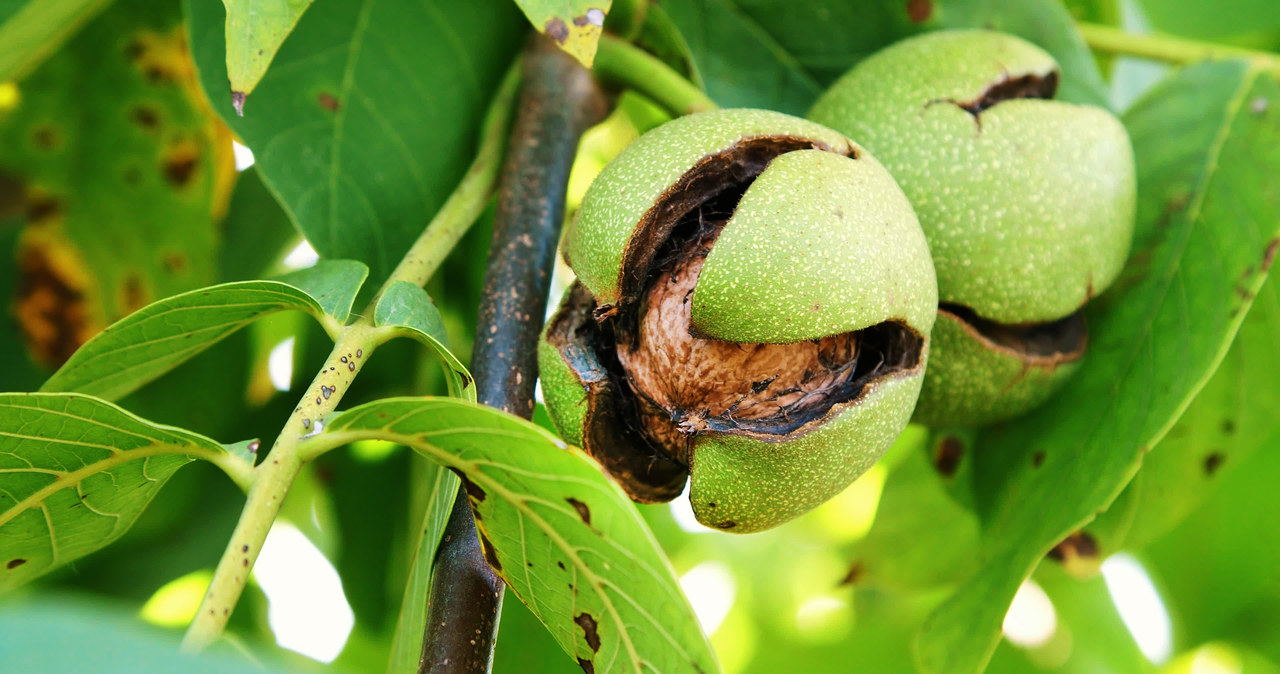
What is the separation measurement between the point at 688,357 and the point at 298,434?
39cm

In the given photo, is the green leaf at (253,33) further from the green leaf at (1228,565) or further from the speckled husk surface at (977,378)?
the green leaf at (1228,565)

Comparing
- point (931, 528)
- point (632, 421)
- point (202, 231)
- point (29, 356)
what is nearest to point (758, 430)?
point (632, 421)

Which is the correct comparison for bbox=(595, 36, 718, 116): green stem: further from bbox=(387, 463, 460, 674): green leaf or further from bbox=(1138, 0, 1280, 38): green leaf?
bbox=(1138, 0, 1280, 38): green leaf

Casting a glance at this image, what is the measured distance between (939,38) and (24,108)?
5.13ft

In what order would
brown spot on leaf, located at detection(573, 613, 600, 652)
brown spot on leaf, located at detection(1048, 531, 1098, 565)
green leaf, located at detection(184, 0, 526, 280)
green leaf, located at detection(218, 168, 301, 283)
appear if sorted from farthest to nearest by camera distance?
green leaf, located at detection(218, 168, 301, 283), brown spot on leaf, located at detection(1048, 531, 1098, 565), green leaf, located at detection(184, 0, 526, 280), brown spot on leaf, located at detection(573, 613, 600, 652)

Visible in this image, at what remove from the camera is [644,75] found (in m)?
1.48

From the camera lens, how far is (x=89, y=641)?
19.7 inches

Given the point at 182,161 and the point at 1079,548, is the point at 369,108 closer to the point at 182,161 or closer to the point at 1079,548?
the point at 182,161

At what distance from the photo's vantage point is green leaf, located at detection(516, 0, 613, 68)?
1.03m

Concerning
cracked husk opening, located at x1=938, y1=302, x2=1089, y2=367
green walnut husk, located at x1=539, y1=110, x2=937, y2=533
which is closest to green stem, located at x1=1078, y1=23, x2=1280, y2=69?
cracked husk opening, located at x1=938, y1=302, x2=1089, y2=367

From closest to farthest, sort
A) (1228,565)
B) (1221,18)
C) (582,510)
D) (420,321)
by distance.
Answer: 1. (582,510)
2. (420,321)
3. (1221,18)
4. (1228,565)

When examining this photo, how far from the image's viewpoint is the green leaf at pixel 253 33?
0.95 m

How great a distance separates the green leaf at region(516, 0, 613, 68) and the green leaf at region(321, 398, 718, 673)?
0.39m

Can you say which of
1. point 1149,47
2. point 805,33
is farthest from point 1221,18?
point 805,33
